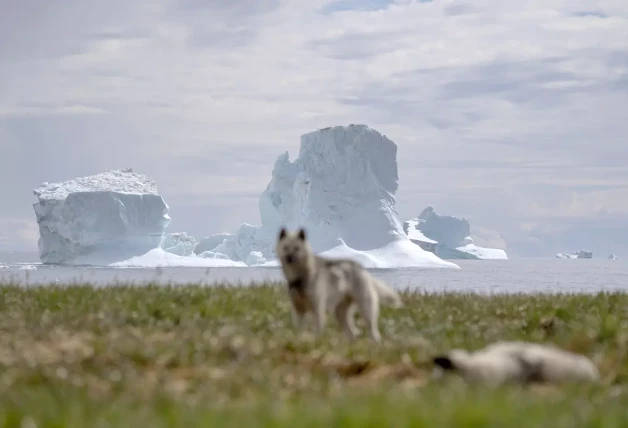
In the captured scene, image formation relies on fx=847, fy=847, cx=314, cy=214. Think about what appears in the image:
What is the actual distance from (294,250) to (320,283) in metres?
0.59

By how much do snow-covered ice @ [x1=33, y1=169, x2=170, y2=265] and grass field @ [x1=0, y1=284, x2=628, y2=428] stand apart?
6078 centimetres

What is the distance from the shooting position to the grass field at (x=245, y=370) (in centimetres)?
602

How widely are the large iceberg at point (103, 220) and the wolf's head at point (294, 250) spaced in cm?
6414

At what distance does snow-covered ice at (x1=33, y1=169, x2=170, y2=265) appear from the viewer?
7494 centimetres

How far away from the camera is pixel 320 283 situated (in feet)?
38.6

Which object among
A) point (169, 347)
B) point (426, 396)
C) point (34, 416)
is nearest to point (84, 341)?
point (169, 347)

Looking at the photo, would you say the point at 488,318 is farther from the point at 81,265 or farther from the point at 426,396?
the point at 81,265

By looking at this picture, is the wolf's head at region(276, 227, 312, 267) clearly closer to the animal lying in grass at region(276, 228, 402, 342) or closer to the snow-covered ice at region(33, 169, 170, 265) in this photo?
the animal lying in grass at region(276, 228, 402, 342)

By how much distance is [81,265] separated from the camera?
80.4 metres

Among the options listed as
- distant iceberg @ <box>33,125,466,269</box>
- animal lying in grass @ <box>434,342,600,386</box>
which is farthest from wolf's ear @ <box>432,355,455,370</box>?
distant iceberg @ <box>33,125,466,269</box>

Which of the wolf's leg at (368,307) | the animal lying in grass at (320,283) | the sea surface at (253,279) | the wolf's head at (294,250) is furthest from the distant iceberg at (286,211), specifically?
the wolf's head at (294,250)

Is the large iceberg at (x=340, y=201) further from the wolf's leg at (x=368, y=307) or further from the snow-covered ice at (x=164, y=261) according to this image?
the wolf's leg at (x=368, y=307)

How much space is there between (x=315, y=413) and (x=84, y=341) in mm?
4562

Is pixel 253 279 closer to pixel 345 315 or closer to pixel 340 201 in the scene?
pixel 345 315
